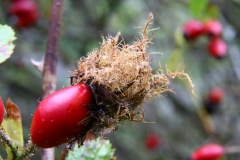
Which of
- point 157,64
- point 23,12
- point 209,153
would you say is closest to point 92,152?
point 209,153

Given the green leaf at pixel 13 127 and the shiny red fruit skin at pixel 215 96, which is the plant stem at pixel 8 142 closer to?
the green leaf at pixel 13 127

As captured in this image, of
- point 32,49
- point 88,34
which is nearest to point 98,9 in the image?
point 88,34

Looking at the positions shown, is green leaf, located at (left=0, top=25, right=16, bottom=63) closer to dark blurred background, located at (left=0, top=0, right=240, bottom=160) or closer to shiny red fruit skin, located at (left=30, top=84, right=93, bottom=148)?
shiny red fruit skin, located at (left=30, top=84, right=93, bottom=148)

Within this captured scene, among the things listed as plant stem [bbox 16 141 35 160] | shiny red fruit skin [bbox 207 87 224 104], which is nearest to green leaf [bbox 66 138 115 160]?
plant stem [bbox 16 141 35 160]

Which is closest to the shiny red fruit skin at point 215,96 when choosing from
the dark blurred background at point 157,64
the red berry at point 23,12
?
the dark blurred background at point 157,64

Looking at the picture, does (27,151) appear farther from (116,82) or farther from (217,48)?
(217,48)

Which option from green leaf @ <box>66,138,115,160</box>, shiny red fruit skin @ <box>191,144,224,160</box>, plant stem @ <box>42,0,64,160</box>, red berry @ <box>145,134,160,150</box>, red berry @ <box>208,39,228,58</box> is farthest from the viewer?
red berry @ <box>145,134,160,150</box>
